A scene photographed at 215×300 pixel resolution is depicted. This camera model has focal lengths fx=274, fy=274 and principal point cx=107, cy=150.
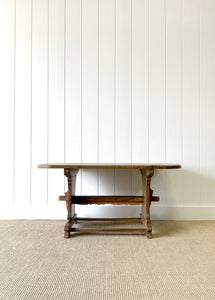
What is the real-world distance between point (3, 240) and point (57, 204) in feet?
2.24

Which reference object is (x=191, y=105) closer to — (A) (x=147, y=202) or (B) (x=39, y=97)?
(A) (x=147, y=202)

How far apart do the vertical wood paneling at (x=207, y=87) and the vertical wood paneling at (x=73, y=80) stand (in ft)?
3.63

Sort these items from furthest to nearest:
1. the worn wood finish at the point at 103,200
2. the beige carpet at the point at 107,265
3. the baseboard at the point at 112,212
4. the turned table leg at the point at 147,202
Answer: the baseboard at the point at 112,212 < the worn wood finish at the point at 103,200 < the turned table leg at the point at 147,202 < the beige carpet at the point at 107,265

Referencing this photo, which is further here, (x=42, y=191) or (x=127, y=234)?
(x=42, y=191)

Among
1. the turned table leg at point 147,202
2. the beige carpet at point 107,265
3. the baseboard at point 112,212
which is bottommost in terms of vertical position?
the beige carpet at point 107,265

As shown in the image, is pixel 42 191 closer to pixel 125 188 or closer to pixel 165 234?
pixel 125 188

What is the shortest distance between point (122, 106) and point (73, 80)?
503mm

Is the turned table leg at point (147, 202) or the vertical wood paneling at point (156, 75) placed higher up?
the vertical wood paneling at point (156, 75)

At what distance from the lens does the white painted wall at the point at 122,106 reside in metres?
2.46

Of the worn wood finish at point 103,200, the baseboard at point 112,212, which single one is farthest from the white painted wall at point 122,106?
the worn wood finish at point 103,200

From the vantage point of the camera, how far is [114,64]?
8.13ft

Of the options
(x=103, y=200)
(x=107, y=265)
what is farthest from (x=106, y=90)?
(x=107, y=265)

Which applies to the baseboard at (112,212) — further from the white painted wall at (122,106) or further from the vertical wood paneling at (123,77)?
the vertical wood paneling at (123,77)

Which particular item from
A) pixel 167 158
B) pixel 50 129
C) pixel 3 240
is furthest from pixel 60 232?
pixel 167 158
